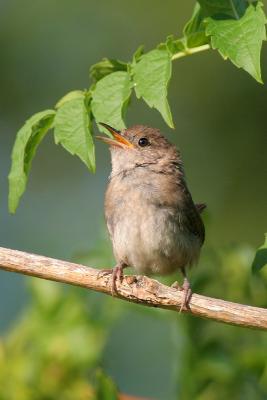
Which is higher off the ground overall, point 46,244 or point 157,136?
point 157,136

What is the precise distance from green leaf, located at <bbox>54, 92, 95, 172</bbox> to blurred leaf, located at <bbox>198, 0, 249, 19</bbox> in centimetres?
65

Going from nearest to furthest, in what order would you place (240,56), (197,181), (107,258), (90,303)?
(240,56) < (90,303) < (107,258) < (197,181)

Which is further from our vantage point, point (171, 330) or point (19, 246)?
point (19, 246)

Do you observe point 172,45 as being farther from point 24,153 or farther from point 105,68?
point 24,153

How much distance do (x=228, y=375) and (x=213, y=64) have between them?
5.83 m

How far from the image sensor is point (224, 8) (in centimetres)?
438

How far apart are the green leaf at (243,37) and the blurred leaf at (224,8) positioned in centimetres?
4

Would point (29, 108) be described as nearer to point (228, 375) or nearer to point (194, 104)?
point (194, 104)

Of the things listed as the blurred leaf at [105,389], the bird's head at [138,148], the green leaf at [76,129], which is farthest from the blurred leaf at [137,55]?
the bird's head at [138,148]

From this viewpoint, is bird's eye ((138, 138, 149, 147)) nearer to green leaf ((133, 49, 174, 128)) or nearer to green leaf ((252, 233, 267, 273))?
green leaf ((133, 49, 174, 128))

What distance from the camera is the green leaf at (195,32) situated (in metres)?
4.55

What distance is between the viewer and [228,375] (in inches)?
174

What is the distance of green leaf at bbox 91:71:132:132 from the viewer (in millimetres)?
4469

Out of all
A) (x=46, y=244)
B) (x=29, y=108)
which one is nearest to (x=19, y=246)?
(x=46, y=244)
